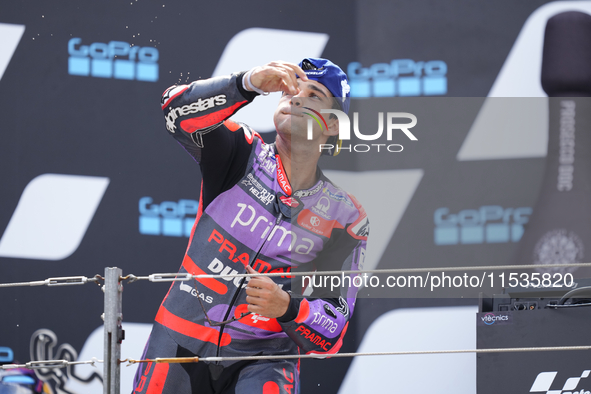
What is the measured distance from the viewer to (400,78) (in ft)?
9.00

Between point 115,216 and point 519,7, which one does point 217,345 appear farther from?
point 519,7

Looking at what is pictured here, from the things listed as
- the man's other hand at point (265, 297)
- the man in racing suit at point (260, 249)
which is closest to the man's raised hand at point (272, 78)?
the man in racing suit at point (260, 249)

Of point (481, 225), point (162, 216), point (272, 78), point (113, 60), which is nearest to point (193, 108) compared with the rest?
point (272, 78)

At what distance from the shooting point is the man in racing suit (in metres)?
1.69

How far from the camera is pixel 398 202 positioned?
5.63 feet

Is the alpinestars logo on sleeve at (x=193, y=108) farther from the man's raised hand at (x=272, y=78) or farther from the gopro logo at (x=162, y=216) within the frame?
the gopro logo at (x=162, y=216)

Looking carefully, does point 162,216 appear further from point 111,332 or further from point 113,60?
point 111,332

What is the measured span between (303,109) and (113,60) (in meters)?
1.38

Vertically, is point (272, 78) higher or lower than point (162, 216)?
higher

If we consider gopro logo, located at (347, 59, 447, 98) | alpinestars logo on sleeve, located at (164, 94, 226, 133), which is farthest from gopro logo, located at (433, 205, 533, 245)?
gopro logo, located at (347, 59, 447, 98)

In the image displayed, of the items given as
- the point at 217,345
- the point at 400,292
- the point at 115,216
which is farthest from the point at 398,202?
the point at 115,216

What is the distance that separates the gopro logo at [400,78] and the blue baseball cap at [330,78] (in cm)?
90

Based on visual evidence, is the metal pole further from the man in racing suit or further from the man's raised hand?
the man's raised hand

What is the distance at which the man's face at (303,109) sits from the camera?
1.78 metres
